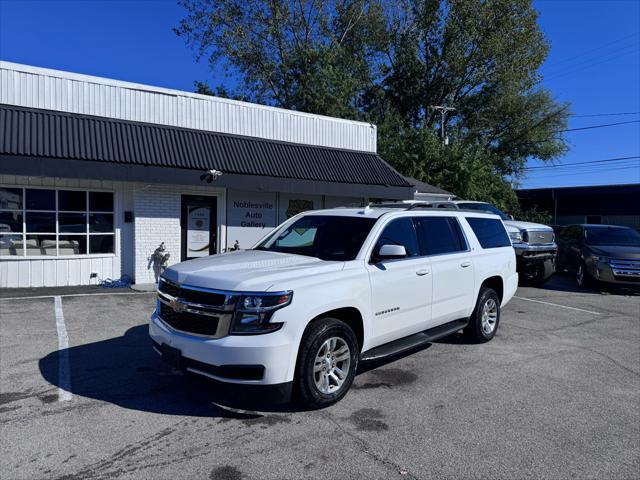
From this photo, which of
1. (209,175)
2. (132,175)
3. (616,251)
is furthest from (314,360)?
(616,251)

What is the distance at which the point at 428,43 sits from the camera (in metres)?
34.3

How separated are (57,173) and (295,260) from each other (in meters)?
7.25

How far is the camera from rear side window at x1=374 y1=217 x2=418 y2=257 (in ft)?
17.8

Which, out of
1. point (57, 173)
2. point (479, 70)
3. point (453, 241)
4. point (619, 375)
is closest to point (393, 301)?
point (453, 241)

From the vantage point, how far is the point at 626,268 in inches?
500

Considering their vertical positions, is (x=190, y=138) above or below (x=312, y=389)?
above

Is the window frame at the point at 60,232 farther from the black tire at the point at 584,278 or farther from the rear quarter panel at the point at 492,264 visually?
the black tire at the point at 584,278

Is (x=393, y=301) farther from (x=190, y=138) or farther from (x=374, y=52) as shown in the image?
(x=374, y=52)

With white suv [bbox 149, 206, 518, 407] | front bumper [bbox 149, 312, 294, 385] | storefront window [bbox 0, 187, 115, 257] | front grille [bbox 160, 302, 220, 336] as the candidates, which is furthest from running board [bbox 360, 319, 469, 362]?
storefront window [bbox 0, 187, 115, 257]

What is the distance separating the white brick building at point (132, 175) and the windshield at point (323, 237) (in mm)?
6162

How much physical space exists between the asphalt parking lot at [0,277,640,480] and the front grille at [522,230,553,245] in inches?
237

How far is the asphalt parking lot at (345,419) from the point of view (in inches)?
140

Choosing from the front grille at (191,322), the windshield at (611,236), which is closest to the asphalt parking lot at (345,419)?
the front grille at (191,322)

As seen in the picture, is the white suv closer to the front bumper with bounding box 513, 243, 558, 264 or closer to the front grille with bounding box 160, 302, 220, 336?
the front grille with bounding box 160, 302, 220, 336
